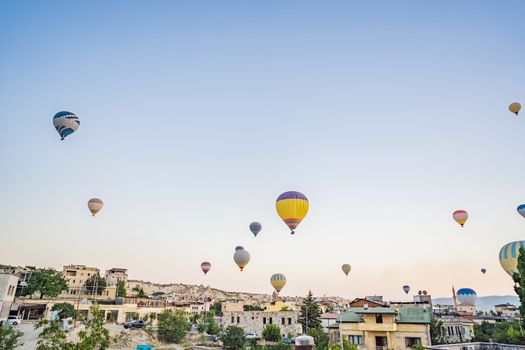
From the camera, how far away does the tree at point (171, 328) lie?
5250 centimetres

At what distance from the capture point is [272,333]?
178 ft

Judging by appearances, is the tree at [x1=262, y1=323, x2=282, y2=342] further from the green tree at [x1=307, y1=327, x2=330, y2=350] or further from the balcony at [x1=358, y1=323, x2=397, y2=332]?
the balcony at [x1=358, y1=323, x2=397, y2=332]

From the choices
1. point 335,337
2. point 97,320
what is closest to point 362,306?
point 335,337

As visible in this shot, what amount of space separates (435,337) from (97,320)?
4155 cm

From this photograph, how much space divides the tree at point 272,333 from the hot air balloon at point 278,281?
19.0 ft

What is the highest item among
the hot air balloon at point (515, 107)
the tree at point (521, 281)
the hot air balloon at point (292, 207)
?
the hot air balloon at point (515, 107)

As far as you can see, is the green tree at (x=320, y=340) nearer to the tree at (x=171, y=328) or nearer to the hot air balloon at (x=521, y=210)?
the tree at (x=171, y=328)

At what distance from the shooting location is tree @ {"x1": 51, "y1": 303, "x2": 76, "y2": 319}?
52909 millimetres

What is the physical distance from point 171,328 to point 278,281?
17.2 metres

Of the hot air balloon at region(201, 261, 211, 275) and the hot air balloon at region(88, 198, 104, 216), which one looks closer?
the hot air balloon at region(88, 198, 104, 216)

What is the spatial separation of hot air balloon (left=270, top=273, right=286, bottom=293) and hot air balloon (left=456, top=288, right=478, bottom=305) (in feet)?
152

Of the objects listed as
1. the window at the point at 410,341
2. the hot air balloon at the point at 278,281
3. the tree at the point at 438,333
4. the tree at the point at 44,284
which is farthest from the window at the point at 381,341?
the tree at the point at 44,284

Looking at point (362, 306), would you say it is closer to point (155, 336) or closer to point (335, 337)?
point (335, 337)

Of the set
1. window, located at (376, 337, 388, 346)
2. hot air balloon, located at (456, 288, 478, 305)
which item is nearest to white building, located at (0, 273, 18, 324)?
window, located at (376, 337, 388, 346)
